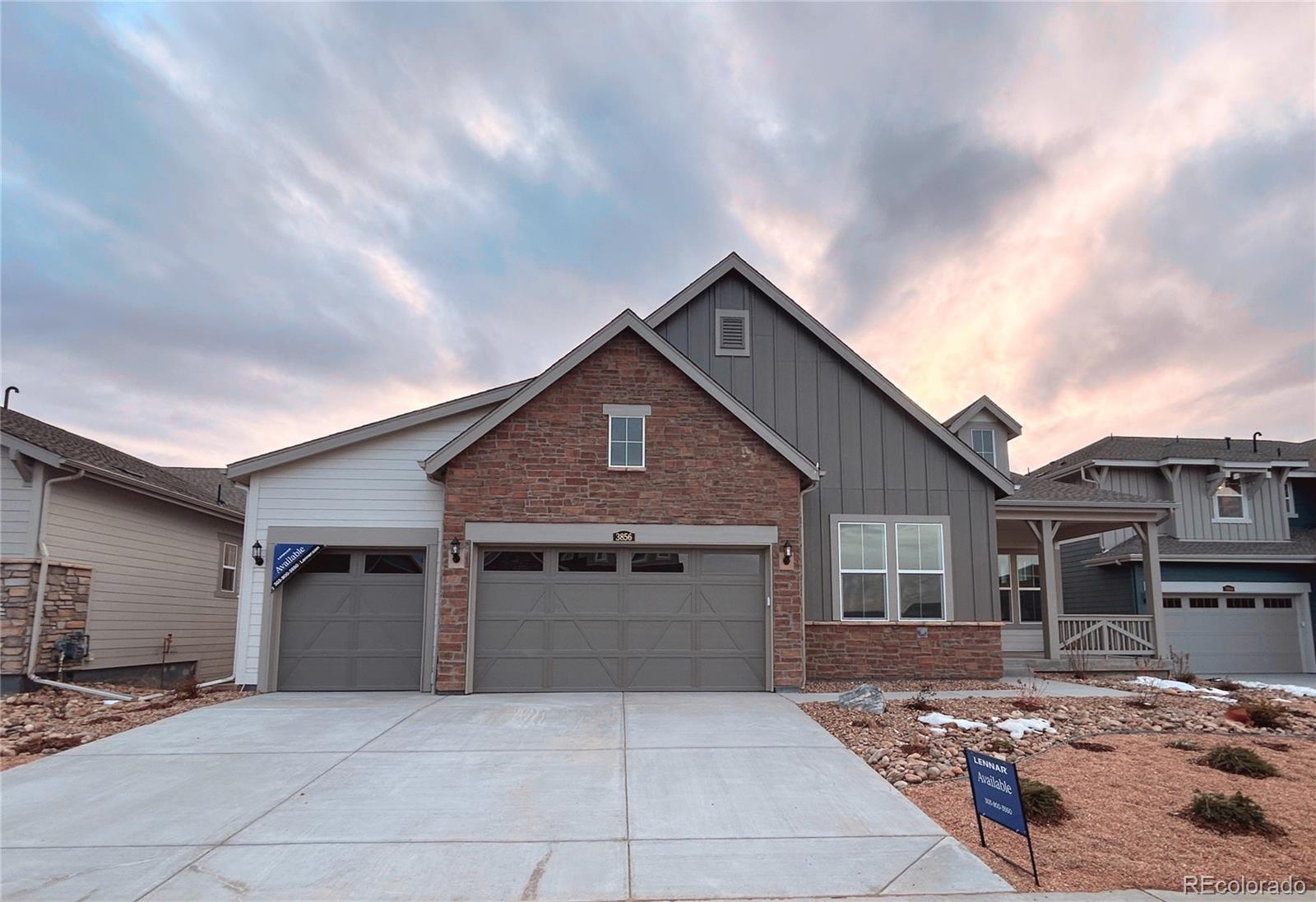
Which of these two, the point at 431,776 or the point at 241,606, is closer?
the point at 431,776

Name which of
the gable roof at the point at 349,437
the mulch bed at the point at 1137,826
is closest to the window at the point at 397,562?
the gable roof at the point at 349,437

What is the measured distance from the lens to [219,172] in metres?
13.9

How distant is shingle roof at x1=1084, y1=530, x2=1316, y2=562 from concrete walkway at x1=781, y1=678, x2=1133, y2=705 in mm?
7116

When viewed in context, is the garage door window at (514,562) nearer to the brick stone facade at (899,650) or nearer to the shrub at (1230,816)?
the brick stone facade at (899,650)

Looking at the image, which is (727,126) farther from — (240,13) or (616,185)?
(240,13)

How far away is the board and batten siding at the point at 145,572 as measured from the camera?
531 inches

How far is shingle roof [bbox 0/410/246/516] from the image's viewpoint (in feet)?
42.1

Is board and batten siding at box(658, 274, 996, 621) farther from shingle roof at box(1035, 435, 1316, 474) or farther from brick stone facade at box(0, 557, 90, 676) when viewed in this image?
brick stone facade at box(0, 557, 90, 676)

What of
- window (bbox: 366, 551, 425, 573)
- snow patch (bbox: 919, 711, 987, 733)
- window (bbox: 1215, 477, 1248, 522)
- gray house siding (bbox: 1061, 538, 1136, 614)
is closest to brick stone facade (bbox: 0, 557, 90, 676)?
window (bbox: 366, 551, 425, 573)

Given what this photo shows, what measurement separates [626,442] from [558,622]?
116 inches

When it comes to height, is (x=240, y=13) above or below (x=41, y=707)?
above

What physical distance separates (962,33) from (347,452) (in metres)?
11.6

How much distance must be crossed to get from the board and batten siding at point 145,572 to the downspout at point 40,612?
133 millimetres

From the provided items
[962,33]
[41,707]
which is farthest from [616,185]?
[41,707]
